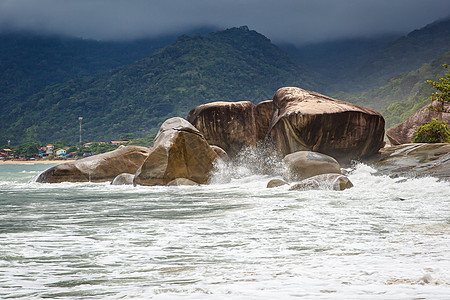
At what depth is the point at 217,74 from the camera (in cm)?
15125

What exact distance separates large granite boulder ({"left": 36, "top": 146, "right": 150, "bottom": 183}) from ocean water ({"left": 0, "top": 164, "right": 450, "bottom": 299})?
1004cm

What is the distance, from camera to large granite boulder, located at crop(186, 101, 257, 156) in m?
22.2

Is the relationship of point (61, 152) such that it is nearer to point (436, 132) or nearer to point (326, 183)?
point (436, 132)

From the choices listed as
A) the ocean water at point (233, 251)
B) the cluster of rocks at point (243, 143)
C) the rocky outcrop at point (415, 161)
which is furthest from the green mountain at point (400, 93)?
the ocean water at point (233, 251)

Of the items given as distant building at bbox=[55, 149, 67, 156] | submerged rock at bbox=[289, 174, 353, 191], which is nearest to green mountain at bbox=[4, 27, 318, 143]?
distant building at bbox=[55, 149, 67, 156]

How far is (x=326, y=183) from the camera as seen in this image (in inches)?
494

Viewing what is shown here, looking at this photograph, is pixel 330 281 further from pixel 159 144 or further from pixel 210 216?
pixel 159 144

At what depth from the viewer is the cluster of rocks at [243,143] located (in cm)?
1627

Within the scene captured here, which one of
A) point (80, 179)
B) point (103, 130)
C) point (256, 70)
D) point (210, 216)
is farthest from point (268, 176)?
point (256, 70)

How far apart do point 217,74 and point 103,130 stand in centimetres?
4148

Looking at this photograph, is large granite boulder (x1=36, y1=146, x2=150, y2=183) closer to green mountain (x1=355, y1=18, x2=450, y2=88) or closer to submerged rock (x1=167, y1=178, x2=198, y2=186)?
submerged rock (x1=167, y1=178, x2=198, y2=186)

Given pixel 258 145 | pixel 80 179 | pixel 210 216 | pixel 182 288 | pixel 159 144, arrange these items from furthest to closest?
pixel 258 145
pixel 80 179
pixel 159 144
pixel 210 216
pixel 182 288

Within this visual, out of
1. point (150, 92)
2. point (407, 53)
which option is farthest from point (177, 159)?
point (407, 53)

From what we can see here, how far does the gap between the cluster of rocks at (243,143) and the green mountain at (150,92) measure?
4314 inches
